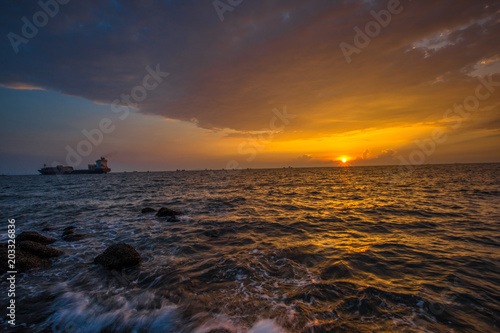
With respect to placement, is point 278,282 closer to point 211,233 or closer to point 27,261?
point 211,233

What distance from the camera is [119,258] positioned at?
884cm

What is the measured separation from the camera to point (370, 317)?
5559 millimetres

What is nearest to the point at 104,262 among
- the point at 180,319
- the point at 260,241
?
the point at 180,319

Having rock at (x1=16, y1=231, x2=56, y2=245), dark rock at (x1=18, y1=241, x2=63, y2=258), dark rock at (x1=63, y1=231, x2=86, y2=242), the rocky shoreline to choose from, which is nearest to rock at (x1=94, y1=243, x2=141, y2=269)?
the rocky shoreline

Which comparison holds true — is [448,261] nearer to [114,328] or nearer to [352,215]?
[352,215]

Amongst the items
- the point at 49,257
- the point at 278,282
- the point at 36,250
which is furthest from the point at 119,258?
the point at 278,282

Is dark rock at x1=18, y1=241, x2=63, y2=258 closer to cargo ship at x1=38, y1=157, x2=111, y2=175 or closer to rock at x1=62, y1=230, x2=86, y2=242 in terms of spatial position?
rock at x1=62, y1=230, x2=86, y2=242

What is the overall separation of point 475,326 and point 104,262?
494 inches

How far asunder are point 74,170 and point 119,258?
224701 mm

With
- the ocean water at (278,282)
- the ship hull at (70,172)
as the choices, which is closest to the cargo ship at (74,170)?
the ship hull at (70,172)

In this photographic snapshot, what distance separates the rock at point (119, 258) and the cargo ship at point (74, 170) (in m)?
214

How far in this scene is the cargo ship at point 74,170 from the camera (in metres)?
172

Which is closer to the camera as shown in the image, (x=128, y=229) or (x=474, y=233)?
(x=474, y=233)

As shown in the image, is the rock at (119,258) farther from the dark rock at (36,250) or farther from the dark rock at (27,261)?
the dark rock at (36,250)
